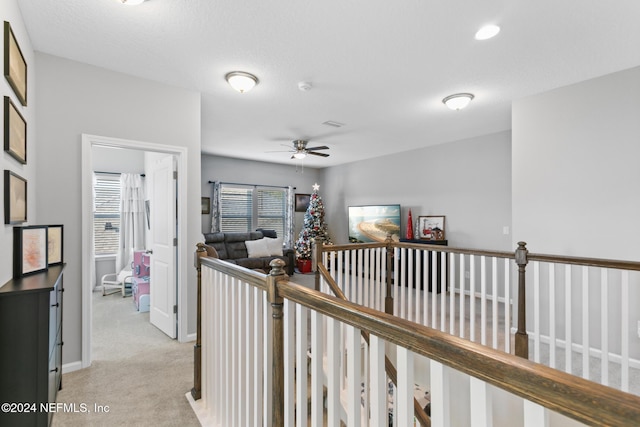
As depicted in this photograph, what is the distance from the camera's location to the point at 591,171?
10.1 feet

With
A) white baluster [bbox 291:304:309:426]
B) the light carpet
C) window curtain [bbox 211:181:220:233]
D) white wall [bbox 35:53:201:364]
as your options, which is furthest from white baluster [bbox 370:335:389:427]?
window curtain [bbox 211:181:220:233]

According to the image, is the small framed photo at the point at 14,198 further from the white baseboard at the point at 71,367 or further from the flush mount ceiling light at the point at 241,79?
the flush mount ceiling light at the point at 241,79

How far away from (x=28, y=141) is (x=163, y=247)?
156cm

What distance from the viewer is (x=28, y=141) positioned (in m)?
2.33

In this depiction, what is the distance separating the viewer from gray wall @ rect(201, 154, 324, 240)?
680 centimetres

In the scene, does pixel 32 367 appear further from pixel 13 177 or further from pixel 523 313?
pixel 523 313

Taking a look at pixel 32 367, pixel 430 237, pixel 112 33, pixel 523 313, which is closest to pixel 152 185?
pixel 112 33

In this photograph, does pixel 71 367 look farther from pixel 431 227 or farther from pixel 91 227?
pixel 431 227

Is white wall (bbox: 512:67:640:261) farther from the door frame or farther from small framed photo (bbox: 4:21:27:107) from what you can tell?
small framed photo (bbox: 4:21:27:107)

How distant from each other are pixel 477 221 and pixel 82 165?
5349mm

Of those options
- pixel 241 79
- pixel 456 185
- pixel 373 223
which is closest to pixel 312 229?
pixel 373 223

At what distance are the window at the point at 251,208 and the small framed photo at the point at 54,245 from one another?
4590 millimetres

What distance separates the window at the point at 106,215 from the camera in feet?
19.2

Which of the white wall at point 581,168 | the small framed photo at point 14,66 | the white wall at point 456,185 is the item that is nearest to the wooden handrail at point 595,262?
the white wall at point 581,168
